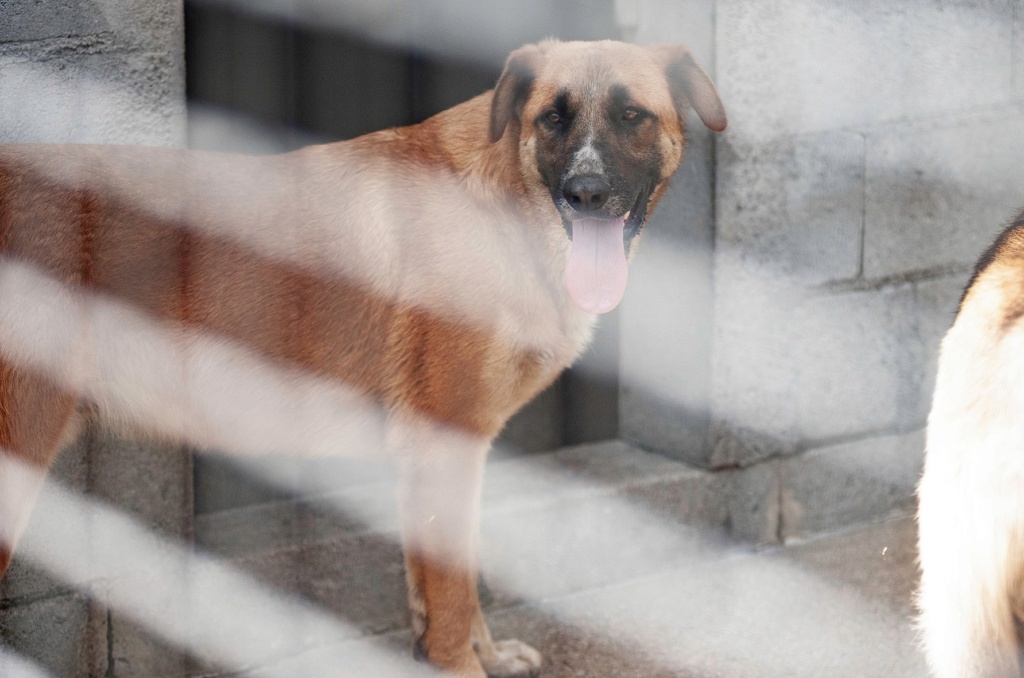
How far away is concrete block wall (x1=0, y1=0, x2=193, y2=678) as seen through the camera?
2928mm

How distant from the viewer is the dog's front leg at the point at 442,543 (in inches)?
123

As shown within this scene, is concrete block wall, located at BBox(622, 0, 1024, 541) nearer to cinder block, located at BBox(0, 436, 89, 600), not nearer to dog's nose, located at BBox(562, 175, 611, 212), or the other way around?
dog's nose, located at BBox(562, 175, 611, 212)

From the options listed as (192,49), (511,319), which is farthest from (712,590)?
(192,49)

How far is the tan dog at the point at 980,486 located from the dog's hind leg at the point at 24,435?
76.8 inches

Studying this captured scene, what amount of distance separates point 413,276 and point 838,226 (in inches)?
70.4

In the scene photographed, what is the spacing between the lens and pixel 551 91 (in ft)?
9.87

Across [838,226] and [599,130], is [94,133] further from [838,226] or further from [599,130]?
[838,226]

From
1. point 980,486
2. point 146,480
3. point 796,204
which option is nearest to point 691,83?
point 796,204

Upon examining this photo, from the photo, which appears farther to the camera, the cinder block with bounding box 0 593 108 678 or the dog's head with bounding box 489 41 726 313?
the cinder block with bounding box 0 593 108 678

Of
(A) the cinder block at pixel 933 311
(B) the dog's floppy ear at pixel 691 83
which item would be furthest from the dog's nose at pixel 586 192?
(A) the cinder block at pixel 933 311

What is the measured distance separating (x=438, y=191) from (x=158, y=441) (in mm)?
989

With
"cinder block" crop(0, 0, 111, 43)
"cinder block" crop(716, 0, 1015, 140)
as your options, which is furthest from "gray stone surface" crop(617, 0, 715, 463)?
"cinder block" crop(0, 0, 111, 43)

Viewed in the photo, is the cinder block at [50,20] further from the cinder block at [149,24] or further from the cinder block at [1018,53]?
the cinder block at [1018,53]

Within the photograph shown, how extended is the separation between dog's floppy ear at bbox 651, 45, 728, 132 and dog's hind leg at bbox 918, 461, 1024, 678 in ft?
4.11
